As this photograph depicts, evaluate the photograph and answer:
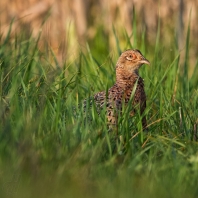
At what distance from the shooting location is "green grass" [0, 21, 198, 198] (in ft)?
13.1

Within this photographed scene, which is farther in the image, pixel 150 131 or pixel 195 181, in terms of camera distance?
pixel 150 131

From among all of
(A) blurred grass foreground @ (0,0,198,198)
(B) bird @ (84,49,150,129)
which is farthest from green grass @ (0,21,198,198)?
(B) bird @ (84,49,150,129)

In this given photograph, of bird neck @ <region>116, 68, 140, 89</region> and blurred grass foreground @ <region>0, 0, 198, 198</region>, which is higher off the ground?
bird neck @ <region>116, 68, 140, 89</region>

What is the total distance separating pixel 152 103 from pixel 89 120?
0.82 meters

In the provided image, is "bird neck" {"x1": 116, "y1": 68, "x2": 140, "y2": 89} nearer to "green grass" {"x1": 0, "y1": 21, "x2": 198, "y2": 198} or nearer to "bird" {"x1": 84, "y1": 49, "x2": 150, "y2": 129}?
"bird" {"x1": 84, "y1": 49, "x2": 150, "y2": 129}

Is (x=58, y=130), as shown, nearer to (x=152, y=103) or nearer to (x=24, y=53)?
(x=152, y=103)

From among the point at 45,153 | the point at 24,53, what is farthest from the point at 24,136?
the point at 24,53

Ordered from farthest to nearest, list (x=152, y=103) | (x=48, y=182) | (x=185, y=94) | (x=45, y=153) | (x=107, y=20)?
(x=107, y=20) → (x=185, y=94) → (x=152, y=103) → (x=45, y=153) → (x=48, y=182)

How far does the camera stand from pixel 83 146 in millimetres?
4367

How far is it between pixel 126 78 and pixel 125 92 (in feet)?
0.73

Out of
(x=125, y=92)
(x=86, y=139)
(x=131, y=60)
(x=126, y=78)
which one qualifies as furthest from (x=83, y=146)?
(x=131, y=60)

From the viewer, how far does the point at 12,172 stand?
4062 millimetres

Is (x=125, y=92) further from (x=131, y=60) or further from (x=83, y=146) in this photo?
(x=83, y=146)

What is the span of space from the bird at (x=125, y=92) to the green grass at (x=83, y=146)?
107mm
